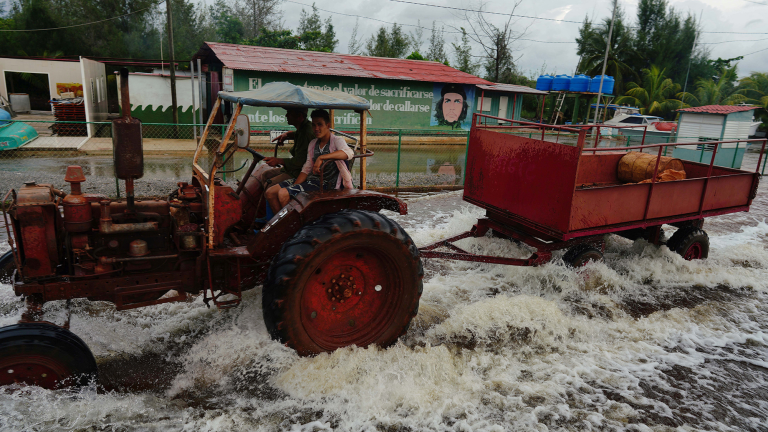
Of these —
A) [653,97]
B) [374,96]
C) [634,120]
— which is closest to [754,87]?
[653,97]

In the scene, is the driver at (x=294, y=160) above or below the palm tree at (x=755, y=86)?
below

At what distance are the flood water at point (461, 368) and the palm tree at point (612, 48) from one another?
3466 centimetres

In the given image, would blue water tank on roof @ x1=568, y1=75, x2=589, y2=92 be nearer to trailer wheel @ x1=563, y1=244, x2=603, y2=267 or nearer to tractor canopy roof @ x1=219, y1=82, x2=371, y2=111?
trailer wheel @ x1=563, y1=244, x2=603, y2=267

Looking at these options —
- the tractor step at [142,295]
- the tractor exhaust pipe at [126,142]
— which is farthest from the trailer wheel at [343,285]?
the tractor exhaust pipe at [126,142]

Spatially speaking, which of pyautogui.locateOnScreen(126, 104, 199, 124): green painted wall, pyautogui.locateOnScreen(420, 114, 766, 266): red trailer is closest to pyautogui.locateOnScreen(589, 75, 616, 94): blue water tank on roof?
pyautogui.locateOnScreen(126, 104, 199, 124): green painted wall

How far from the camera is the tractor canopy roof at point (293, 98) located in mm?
3783

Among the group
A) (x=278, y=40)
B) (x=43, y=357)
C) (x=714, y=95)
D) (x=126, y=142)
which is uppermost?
(x=278, y=40)

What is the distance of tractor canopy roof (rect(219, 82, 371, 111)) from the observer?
149 inches

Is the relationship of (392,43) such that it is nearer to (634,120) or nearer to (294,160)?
(634,120)

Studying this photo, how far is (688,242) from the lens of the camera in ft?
21.6

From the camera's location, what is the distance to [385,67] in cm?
2147

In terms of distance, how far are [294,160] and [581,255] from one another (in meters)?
3.38

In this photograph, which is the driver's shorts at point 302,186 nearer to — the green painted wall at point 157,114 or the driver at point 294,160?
the driver at point 294,160

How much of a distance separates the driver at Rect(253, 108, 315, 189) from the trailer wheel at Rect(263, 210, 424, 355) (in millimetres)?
1037
